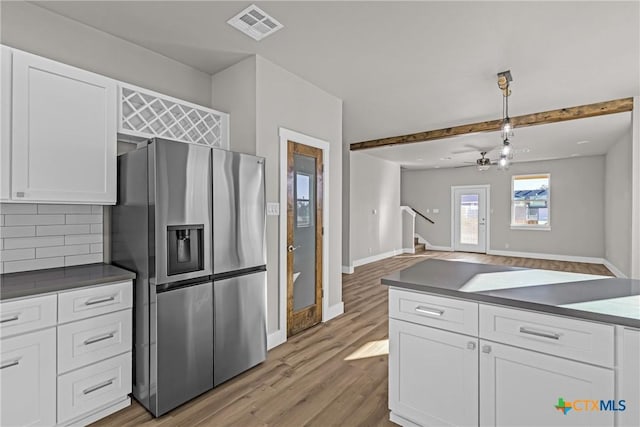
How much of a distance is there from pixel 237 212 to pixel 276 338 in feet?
4.46

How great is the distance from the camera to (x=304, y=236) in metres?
3.53

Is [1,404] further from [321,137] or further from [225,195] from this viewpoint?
[321,137]

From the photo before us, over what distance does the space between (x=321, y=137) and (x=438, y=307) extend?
2569 mm

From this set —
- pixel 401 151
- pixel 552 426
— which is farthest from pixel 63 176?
pixel 401 151

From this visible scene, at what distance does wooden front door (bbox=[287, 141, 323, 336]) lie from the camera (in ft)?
10.8

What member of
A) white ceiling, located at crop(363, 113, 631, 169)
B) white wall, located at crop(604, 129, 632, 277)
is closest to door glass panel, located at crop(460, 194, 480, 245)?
white ceiling, located at crop(363, 113, 631, 169)

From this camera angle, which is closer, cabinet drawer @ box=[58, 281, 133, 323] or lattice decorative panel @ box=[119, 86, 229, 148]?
cabinet drawer @ box=[58, 281, 133, 323]

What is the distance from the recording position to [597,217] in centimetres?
Result: 780

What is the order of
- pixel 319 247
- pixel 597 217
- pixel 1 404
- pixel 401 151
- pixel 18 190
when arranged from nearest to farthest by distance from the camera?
pixel 1 404
pixel 18 190
pixel 319 247
pixel 401 151
pixel 597 217

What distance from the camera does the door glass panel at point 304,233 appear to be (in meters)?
3.40

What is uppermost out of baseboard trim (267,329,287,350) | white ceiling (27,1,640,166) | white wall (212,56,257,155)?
white ceiling (27,1,640,166)

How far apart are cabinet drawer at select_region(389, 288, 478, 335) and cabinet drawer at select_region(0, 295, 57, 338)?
197cm

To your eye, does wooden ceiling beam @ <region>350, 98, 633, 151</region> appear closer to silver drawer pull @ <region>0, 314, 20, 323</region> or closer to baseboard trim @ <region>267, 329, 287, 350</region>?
baseboard trim @ <region>267, 329, 287, 350</region>

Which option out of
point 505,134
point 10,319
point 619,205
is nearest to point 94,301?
point 10,319
